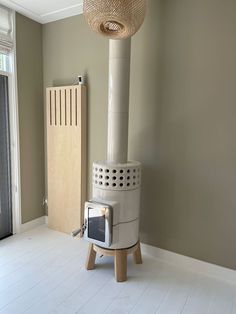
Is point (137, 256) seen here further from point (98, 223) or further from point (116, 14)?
point (116, 14)

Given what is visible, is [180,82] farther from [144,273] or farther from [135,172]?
[144,273]

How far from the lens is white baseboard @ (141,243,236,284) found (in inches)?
78.7

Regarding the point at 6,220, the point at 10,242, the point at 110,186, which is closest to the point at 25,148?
the point at 6,220

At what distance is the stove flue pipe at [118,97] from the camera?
1.93 metres

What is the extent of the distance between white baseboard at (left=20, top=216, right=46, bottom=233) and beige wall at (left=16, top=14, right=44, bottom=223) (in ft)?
0.15

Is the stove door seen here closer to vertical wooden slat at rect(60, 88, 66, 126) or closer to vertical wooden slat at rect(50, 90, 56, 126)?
vertical wooden slat at rect(60, 88, 66, 126)

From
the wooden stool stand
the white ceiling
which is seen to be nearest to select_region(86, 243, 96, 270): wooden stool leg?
the wooden stool stand

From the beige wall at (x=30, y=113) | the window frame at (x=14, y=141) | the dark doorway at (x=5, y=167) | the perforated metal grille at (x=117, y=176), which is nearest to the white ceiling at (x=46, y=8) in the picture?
the beige wall at (x=30, y=113)

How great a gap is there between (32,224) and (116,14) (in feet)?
8.23

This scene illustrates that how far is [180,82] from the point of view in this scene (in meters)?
2.05

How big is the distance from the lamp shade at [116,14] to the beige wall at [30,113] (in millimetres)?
1549

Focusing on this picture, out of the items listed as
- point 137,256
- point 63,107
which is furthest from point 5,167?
point 137,256

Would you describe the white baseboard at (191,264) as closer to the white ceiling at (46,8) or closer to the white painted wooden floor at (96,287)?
the white painted wooden floor at (96,287)

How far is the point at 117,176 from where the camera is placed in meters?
1.90
